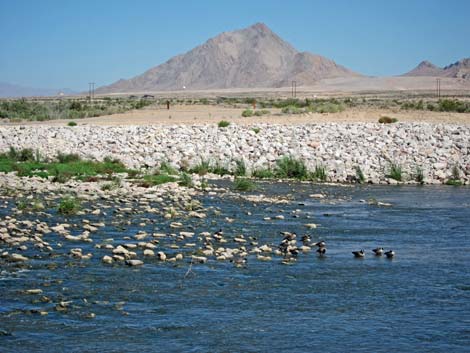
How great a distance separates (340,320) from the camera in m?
8.92

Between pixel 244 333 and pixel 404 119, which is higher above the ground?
pixel 404 119

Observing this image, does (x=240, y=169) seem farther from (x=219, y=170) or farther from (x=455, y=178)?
(x=455, y=178)

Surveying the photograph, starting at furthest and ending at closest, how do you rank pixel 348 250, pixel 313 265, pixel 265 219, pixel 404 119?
1. pixel 404 119
2. pixel 265 219
3. pixel 348 250
4. pixel 313 265

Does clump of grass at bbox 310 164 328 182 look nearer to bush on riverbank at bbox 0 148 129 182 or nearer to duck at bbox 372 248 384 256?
bush on riverbank at bbox 0 148 129 182

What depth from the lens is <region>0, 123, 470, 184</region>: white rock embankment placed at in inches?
938

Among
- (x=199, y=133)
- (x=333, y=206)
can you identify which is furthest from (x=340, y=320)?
(x=199, y=133)

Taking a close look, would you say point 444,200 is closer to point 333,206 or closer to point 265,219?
point 333,206

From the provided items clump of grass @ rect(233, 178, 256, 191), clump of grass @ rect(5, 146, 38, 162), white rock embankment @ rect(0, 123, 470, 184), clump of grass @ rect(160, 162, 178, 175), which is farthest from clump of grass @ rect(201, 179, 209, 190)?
clump of grass @ rect(5, 146, 38, 162)

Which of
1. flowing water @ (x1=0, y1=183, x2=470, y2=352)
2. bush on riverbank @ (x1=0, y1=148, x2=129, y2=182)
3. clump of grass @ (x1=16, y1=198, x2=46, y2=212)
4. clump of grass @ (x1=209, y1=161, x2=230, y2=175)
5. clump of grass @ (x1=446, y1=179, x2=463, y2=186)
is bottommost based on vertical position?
flowing water @ (x1=0, y1=183, x2=470, y2=352)

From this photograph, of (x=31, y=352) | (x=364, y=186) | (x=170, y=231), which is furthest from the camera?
(x=364, y=186)

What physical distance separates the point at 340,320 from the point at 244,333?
1.23m

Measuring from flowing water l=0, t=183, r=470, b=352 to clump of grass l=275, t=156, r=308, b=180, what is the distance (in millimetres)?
8374

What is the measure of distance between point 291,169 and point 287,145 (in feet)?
10.2

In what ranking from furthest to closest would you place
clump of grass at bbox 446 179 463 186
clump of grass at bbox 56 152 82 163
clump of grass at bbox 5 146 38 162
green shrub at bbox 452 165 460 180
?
1. clump of grass at bbox 5 146 38 162
2. clump of grass at bbox 56 152 82 163
3. green shrub at bbox 452 165 460 180
4. clump of grass at bbox 446 179 463 186
